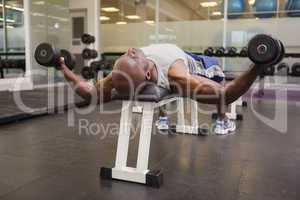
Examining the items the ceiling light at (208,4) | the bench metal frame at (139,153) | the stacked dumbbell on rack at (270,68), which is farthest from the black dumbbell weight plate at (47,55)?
the ceiling light at (208,4)

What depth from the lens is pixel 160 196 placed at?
1735mm

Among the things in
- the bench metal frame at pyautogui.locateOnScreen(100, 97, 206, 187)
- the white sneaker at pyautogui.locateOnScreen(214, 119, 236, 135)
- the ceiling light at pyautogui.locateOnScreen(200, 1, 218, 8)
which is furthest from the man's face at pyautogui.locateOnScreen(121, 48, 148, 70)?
the ceiling light at pyautogui.locateOnScreen(200, 1, 218, 8)

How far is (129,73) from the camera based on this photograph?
6.23 ft

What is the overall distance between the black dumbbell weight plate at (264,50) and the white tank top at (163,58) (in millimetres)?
719

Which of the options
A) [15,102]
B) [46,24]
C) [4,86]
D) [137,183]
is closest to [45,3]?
[46,24]

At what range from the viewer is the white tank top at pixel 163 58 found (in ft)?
6.91

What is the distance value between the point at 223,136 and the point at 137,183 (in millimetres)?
1525

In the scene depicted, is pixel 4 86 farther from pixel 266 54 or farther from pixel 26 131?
pixel 266 54

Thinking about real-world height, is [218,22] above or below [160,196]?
above

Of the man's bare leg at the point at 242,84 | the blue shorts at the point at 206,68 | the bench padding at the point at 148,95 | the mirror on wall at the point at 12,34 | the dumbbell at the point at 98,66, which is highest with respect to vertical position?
the mirror on wall at the point at 12,34

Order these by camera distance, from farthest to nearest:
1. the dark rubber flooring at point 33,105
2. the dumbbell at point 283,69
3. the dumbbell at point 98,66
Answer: the dumbbell at point 98,66
the dumbbell at point 283,69
the dark rubber flooring at point 33,105

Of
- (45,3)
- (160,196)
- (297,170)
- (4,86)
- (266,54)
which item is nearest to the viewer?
(266,54)

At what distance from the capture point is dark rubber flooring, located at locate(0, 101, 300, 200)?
5.82ft

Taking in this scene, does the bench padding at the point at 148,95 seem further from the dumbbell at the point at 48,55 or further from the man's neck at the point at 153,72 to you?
the dumbbell at the point at 48,55
